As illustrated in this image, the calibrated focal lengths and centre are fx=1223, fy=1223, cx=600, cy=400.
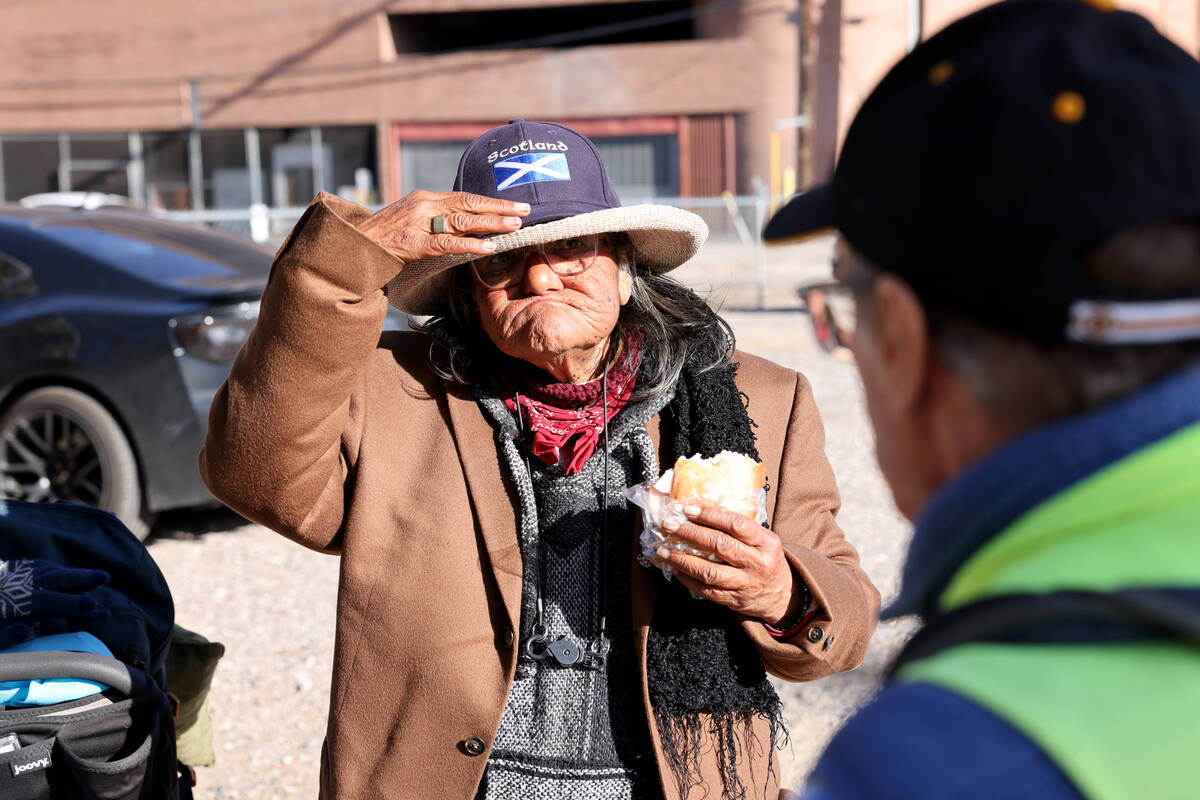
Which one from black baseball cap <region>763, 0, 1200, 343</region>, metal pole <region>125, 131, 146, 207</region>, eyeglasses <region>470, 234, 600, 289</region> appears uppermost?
black baseball cap <region>763, 0, 1200, 343</region>

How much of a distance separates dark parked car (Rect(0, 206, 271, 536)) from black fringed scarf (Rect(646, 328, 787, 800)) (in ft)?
12.2

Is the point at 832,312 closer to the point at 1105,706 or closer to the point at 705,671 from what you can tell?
the point at 1105,706

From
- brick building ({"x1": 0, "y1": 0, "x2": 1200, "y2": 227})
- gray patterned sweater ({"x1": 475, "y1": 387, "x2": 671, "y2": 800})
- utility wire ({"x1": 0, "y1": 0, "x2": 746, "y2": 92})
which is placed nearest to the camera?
gray patterned sweater ({"x1": 475, "y1": 387, "x2": 671, "y2": 800})

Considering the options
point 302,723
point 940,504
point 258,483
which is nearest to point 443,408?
point 258,483

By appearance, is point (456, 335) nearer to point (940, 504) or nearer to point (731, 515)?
point (731, 515)

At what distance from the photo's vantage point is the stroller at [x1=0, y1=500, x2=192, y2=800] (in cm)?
202

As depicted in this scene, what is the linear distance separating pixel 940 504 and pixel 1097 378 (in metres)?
0.16

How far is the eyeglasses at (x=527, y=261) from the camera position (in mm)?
2482

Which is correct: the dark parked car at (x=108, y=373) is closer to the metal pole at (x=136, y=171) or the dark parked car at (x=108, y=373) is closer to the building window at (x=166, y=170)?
the building window at (x=166, y=170)

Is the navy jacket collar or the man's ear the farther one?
the man's ear

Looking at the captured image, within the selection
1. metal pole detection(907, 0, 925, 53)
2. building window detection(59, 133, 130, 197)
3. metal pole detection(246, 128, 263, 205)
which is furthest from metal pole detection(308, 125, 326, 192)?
metal pole detection(907, 0, 925, 53)

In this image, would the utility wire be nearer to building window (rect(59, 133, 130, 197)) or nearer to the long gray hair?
building window (rect(59, 133, 130, 197))

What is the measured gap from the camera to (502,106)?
30406 mm

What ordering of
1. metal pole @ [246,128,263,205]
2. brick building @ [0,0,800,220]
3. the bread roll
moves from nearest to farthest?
the bread roll, brick building @ [0,0,800,220], metal pole @ [246,128,263,205]
